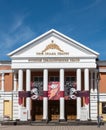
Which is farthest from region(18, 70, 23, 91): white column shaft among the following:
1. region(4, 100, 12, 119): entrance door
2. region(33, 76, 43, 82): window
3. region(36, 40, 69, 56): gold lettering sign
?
region(4, 100, 12, 119): entrance door

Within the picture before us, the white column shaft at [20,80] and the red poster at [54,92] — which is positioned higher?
the white column shaft at [20,80]

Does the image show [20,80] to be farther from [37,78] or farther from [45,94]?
[45,94]

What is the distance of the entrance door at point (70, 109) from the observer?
52.7 metres

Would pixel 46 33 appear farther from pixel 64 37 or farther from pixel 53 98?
pixel 53 98

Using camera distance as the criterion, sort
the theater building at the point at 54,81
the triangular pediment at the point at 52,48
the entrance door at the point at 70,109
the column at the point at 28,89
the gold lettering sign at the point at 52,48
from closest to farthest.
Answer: the column at the point at 28,89 < the theater building at the point at 54,81 < the triangular pediment at the point at 52,48 < the gold lettering sign at the point at 52,48 < the entrance door at the point at 70,109

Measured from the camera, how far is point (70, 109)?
174ft

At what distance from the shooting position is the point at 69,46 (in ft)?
169

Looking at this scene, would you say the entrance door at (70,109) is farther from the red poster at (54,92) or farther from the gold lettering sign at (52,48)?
the gold lettering sign at (52,48)

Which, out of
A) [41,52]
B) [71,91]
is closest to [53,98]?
[71,91]

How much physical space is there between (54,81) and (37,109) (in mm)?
4413

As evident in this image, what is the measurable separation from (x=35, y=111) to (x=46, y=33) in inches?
406

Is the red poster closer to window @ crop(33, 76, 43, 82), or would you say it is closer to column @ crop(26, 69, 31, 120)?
window @ crop(33, 76, 43, 82)

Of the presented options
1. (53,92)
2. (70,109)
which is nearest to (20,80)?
(53,92)

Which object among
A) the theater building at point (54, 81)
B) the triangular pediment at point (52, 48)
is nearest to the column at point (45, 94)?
the theater building at point (54, 81)
